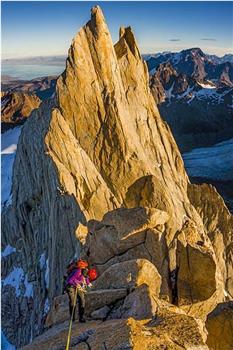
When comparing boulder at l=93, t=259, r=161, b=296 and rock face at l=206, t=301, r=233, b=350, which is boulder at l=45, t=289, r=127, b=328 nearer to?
boulder at l=93, t=259, r=161, b=296

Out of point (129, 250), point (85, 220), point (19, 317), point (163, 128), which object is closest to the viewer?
point (129, 250)

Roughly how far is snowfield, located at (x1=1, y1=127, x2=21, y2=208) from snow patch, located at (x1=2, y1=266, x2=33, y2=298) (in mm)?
9316

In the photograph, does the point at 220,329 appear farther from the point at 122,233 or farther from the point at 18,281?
the point at 18,281

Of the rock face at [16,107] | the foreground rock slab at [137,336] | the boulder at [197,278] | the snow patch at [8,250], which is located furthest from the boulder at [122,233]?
the rock face at [16,107]

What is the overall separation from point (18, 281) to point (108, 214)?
64.4ft

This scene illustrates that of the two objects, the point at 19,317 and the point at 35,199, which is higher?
the point at 35,199

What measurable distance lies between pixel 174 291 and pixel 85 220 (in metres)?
9.77

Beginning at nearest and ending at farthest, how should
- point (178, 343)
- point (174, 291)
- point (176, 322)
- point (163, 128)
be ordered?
point (178, 343) → point (176, 322) → point (174, 291) → point (163, 128)

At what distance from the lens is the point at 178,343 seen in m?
11.0

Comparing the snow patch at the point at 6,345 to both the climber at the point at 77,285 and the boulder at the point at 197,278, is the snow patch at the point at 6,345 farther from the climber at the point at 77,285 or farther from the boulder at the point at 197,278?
the climber at the point at 77,285

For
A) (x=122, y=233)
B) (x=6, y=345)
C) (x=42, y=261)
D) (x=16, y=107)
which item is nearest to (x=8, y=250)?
(x=6, y=345)

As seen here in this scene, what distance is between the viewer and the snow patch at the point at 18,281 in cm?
3686

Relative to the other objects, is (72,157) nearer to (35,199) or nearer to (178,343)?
(35,199)

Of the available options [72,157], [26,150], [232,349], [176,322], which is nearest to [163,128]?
[26,150]
